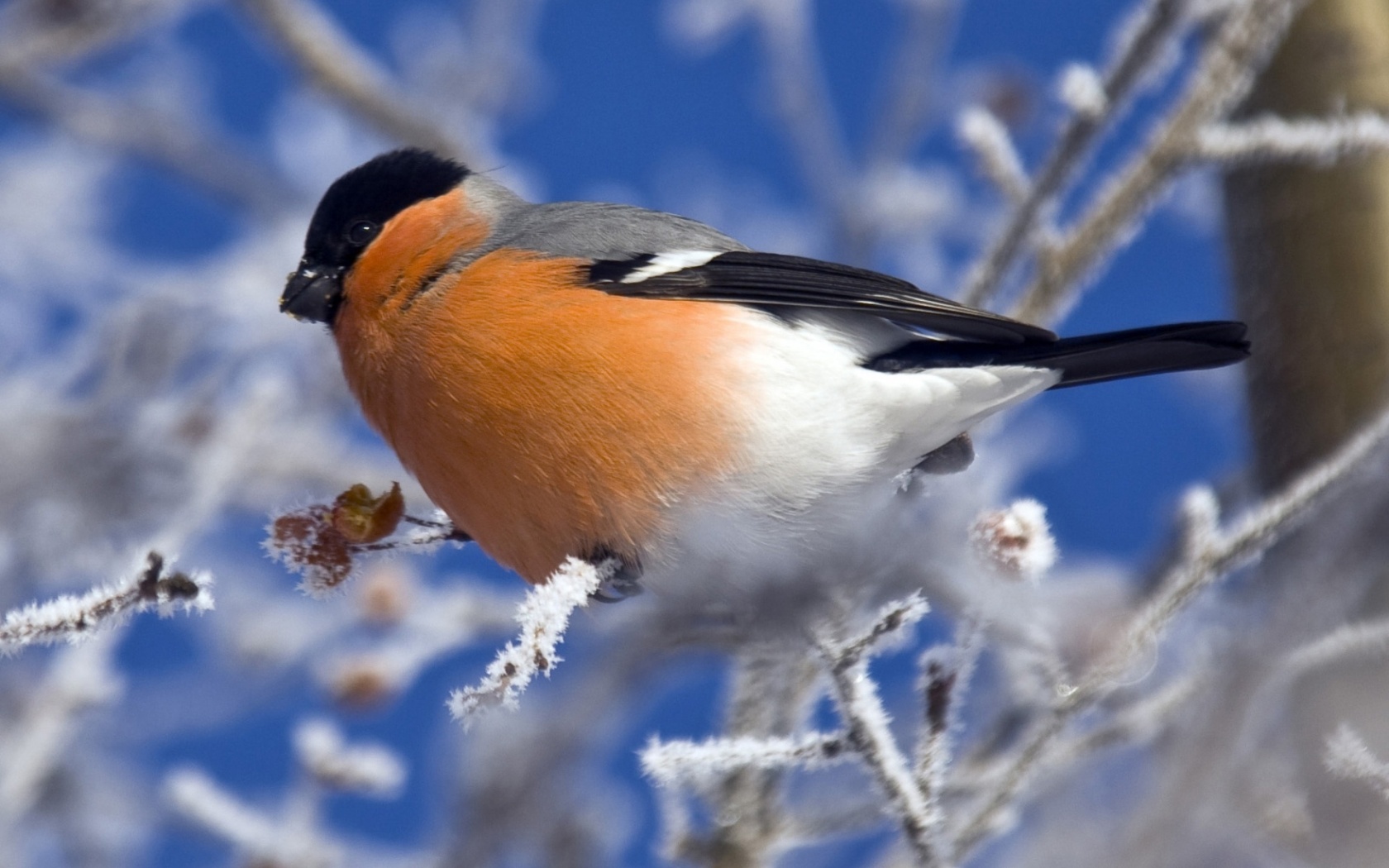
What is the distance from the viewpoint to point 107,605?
1527mm

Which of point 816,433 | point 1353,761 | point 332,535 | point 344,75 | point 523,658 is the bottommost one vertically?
point 1353,761

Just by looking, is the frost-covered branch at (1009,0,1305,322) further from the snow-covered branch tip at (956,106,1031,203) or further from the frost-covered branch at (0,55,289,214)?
the frost-covered branch at (0,55,289,214)

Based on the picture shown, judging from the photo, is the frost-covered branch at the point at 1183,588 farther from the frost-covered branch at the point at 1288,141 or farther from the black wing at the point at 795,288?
the frost-covered branch at the point at 1288,141

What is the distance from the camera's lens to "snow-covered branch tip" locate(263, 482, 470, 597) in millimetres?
1861

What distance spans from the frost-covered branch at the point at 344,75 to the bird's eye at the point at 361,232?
5.39 feet

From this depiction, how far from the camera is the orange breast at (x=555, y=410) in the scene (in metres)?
2.18

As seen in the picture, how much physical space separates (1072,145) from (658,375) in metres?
0.94

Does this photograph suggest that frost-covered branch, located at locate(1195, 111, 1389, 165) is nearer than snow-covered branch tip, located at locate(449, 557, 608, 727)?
No

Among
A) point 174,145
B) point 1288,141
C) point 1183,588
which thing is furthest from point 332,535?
point 174,145

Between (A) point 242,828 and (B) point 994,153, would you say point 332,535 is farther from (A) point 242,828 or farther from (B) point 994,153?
(B) point 994,153

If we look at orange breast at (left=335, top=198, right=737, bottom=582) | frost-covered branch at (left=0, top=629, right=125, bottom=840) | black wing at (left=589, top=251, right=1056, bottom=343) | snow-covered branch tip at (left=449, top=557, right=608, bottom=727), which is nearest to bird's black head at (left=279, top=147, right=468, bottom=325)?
orange breast at (left=335, top=198, right=737, bottom=582)

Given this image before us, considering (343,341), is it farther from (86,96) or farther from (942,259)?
(942,259)

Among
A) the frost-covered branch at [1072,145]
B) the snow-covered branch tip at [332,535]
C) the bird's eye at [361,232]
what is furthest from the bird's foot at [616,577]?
the frost-covered branch at [1072,145]

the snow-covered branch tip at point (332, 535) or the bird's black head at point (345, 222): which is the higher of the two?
the bird's black head at point (345, 222)
